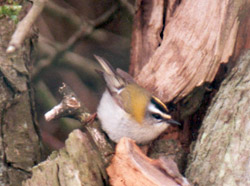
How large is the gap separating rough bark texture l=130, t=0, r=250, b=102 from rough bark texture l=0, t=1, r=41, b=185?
534 mm

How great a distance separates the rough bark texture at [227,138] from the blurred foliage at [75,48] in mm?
852

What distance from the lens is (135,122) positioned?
6.52ft

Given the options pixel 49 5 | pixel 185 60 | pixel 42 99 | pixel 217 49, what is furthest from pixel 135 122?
pixel 49 5

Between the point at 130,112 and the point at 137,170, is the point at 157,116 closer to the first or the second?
the point at 130,112

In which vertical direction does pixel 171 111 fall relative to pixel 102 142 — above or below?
below

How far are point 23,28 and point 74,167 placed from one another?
541 millimetres

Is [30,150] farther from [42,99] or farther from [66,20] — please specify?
[66,20]

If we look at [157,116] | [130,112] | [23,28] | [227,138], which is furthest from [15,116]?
[227,138]

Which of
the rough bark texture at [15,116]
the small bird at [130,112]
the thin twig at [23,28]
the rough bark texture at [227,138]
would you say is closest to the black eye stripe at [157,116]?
the small bird at [130,112]

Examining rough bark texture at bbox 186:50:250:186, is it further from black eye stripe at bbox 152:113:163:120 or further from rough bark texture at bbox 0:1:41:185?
rough bark texture at bbox 0:1:41:185

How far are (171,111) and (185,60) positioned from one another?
0.88ft

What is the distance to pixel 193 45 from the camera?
1.92 m

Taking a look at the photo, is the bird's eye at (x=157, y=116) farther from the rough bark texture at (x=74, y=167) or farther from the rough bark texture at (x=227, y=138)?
the rough bark texture at (x=74, y=167)

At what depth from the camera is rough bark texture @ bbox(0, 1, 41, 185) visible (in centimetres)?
191
